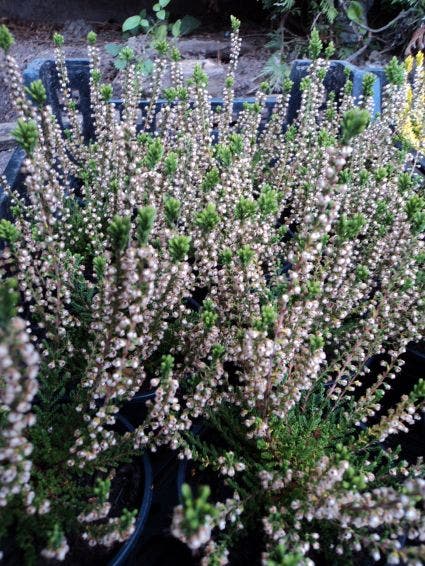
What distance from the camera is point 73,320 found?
2.14 m

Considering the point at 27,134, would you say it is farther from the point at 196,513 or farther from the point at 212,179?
the point at 196,513

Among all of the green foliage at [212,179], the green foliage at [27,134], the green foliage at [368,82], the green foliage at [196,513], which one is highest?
the green foliage at [27,134]

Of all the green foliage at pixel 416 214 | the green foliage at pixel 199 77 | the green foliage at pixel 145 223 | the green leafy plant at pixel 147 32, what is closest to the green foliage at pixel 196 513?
the green foliage at pixel 145 223

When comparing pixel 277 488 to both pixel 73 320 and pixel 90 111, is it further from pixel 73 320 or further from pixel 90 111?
pixel 90 111

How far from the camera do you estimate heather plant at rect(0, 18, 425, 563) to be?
1.35 metres

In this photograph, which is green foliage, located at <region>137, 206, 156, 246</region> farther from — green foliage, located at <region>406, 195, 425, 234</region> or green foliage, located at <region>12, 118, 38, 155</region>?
green foliage, located at <region>406, 195, 425, 234</region>

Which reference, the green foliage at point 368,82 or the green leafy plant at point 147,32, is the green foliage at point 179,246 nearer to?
the green foliage at point 368,82

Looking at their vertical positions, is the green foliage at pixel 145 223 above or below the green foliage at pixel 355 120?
below

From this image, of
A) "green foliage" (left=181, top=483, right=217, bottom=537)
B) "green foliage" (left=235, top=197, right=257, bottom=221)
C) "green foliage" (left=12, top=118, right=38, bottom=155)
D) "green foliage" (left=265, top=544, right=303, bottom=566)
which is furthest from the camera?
"green foliage" (left=235, top=197, right=257, bottom=221)

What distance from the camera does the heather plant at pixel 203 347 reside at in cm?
135

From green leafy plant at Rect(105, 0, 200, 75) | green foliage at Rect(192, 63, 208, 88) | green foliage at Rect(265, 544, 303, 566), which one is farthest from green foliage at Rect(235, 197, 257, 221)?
green leafy plant at Rect(105, 0, 200, 75)

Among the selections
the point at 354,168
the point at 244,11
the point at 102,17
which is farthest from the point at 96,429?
the point at 102,17

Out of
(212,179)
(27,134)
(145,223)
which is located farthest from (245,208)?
(27,134)

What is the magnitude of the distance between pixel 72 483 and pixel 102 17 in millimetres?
6334
